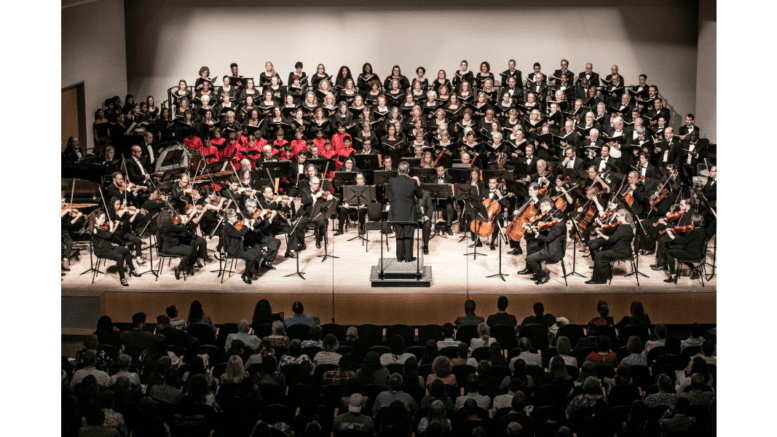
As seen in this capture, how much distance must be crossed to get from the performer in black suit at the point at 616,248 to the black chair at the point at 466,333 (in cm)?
223

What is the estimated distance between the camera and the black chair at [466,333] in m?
6.43

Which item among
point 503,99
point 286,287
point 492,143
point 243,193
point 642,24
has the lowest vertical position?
point 286,287

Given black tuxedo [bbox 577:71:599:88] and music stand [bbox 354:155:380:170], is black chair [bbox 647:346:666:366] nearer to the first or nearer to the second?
music stand [bbox 354:155:380:170]

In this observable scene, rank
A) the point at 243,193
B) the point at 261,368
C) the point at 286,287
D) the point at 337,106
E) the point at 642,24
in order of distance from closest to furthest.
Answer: the point at 261,368, the point at 286,287, the point at 243,193, the point at 337,106, the point at 642,24

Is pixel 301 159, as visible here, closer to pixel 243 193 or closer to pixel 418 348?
pixel 243 193

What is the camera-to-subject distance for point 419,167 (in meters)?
9.46

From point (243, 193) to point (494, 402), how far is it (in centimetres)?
456

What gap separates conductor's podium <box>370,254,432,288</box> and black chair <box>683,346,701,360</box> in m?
2.80

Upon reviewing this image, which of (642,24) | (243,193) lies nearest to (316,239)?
(243,193)

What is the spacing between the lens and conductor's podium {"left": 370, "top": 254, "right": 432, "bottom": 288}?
812 cm

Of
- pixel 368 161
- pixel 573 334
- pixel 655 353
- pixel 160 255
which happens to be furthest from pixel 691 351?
pixel 160 255

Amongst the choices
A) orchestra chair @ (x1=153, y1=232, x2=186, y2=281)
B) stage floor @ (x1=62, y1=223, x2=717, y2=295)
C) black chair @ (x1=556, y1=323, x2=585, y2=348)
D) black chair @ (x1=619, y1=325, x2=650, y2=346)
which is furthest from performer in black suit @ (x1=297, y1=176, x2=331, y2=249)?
black chair @ (x1=619, y1=325, x2=650, y2=346)

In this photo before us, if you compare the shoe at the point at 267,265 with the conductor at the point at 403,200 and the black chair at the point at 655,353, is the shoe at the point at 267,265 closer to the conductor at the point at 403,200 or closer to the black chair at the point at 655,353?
the conductor at the point at 403,200

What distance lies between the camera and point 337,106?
1152 centimetres
